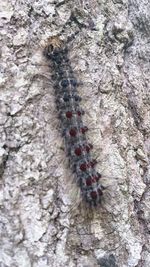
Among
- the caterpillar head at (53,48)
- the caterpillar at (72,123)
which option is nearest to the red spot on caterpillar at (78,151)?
the caterpillar at (72,123)

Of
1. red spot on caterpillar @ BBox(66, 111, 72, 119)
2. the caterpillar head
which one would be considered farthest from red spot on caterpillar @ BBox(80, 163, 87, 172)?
the caterpillar head

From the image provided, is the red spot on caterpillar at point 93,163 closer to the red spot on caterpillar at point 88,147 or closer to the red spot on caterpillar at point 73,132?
the red spot on caterpillar at point 88,147

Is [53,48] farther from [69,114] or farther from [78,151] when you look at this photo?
[78,151]

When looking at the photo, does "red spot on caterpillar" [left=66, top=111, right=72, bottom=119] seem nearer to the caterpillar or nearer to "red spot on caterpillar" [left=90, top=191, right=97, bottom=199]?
the caterpillar

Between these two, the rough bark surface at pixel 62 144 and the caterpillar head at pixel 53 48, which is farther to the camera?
the caterpillar head at pixel 53 48

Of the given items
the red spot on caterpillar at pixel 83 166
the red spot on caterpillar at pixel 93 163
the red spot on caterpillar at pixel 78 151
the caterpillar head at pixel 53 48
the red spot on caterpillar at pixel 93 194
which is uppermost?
the caterpillar head at pixel 53 48

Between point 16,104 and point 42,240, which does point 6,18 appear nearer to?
point 16,104

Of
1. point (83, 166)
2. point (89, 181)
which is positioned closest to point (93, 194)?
point (89, 181)

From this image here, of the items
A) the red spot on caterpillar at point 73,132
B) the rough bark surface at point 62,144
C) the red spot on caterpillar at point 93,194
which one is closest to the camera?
the rough bark surface at point 62,144
